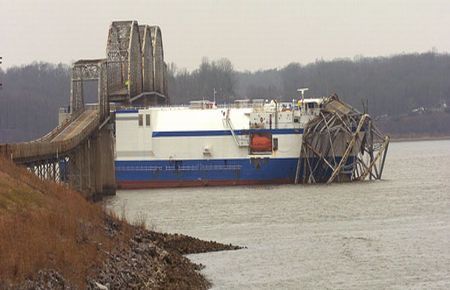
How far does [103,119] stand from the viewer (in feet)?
252

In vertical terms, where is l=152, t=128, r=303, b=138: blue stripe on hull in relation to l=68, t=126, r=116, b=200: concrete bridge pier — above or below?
above

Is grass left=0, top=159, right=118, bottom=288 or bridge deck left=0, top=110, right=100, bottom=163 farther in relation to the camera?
bridge deck left=0, top=110, right=100, bottom=163

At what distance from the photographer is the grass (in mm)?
19094

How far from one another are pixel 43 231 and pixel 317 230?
19796mm

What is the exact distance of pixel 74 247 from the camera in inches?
888

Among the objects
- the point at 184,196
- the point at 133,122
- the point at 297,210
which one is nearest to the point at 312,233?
the point at 297,210

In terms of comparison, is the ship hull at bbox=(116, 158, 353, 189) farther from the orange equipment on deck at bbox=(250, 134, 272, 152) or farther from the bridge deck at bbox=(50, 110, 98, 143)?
the bridge deck at bbox=(50, 110, 98, 143)

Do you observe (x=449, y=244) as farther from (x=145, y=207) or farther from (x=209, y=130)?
(x=209, y=130)

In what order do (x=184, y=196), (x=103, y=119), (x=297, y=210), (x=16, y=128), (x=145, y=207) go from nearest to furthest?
(x=297, y=210), (x=145, y=207), (x=184, y=196), (x=103, y=119), (x=16, y=128)

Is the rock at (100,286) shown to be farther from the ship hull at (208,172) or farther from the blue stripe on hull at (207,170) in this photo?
the blue stripe on hull at (207,170)

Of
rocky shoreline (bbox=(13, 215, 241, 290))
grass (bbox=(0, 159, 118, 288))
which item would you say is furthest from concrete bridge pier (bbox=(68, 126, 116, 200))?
Result: grass (bbox=(0, 159, 118, 288))

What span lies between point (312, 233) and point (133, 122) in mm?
43229

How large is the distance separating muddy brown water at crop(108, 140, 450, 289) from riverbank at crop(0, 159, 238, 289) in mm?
1611

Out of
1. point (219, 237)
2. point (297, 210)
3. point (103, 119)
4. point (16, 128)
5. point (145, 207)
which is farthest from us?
point (16, 128)
